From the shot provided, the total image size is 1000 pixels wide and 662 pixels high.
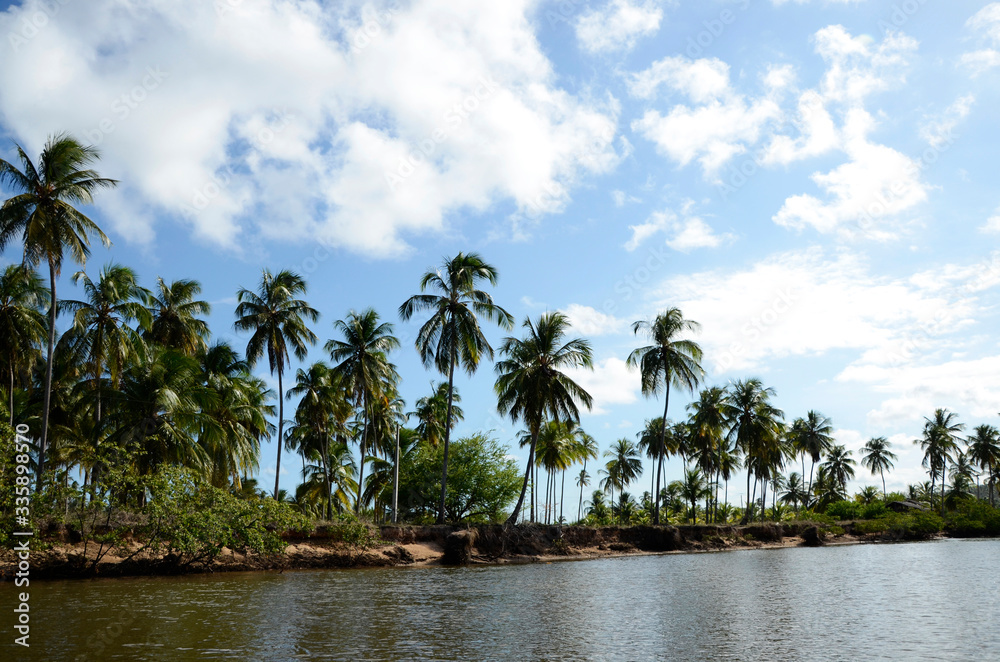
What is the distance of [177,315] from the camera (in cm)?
3569

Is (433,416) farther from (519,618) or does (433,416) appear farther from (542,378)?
(519,618)

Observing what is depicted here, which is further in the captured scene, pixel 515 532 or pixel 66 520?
pixel 515 532

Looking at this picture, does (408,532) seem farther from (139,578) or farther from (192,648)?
(192,648)

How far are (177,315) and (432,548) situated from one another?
18240mm

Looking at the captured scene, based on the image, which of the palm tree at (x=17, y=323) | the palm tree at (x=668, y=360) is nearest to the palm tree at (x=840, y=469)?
the palm tree at (x=668, y=360)

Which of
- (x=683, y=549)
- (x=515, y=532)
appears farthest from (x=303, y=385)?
(x=683, y=549)

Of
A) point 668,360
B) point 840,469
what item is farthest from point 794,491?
point 668,360

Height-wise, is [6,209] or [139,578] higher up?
[6,209]

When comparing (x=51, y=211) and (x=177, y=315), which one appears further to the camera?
(x=177, y=315)

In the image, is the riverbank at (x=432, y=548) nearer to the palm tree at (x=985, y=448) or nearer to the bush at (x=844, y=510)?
the bush at (x=844, y=510)

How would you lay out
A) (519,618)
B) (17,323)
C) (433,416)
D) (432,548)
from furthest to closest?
(433,416) → (432,548) → (17,323) → (519,618)

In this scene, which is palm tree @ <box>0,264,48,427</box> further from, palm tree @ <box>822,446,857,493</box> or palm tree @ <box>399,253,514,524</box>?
palm tree @ <box>822,446,857,493</box>

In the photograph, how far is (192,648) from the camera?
1122 cm

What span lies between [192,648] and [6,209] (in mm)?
19469
